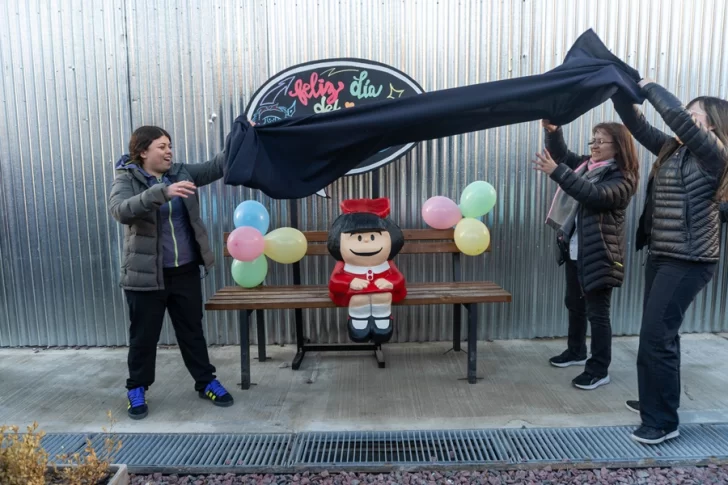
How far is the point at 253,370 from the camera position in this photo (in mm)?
4105

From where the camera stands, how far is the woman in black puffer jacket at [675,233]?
2641 mm

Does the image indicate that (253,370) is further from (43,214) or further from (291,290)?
(43,214)

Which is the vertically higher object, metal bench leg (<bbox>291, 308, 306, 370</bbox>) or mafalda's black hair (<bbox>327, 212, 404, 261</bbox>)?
mafalda's black hair (<bbox>327, 212, 404, 261</bbox>)

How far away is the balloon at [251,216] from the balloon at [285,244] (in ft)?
0.45

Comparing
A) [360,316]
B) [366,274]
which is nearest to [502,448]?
[360,316]

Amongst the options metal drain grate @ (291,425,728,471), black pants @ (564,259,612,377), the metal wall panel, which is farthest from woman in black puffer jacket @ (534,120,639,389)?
the metal wall panel

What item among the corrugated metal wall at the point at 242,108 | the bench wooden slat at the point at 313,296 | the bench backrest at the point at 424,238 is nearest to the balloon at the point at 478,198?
the bench backrest at the point at 424,238

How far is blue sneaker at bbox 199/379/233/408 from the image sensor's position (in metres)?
3.44

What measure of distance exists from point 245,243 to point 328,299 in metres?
0.77

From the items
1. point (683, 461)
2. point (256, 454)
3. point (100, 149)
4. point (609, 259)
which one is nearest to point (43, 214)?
point (100, 149)

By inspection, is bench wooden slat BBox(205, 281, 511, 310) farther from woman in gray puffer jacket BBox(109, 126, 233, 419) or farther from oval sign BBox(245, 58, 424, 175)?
oval sign BBox(245, 58, 424, 175)

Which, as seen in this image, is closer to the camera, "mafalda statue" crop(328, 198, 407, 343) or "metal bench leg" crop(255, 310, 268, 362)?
"mafalda statue" crop(328, 198, 407, 343)

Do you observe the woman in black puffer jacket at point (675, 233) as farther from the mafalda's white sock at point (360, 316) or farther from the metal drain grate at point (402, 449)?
the mafalda's white sock at point (360, 316)

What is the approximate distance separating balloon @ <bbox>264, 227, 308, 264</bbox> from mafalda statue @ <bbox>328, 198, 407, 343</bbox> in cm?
44
